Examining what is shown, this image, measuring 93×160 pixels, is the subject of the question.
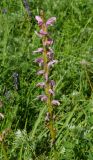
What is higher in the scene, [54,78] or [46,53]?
[46,53]

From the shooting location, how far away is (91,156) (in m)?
2.99

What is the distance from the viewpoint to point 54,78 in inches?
170

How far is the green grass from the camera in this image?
3.31 metres

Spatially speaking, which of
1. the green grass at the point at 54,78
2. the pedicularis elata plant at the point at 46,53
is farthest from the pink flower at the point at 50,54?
the green grass at the point at 54,78

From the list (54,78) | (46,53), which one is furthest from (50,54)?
(54,78)

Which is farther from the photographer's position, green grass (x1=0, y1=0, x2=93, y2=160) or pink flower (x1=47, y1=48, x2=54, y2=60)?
green grass (x1=0, y1=0, x2=93, y2=160)

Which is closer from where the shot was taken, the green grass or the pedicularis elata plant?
the pedicularis elata plant

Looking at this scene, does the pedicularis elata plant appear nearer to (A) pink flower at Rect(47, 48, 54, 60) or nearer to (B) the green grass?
(A) pink flower at Rect(47, 48, 54, 60)

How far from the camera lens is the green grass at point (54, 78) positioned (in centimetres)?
331

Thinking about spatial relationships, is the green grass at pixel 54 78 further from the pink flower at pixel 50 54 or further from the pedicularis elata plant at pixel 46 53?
the pink flower at pixel 50 54

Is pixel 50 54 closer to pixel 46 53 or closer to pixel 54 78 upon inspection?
pixel 46 53

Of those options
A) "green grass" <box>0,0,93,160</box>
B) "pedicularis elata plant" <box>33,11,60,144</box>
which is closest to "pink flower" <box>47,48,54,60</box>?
"pedicularis elata plant" <box>33,11,60,144</box>

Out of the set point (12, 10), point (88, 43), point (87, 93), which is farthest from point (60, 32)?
point (87, 93)

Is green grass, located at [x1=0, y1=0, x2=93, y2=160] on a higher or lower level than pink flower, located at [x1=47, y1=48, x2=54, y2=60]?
lower
